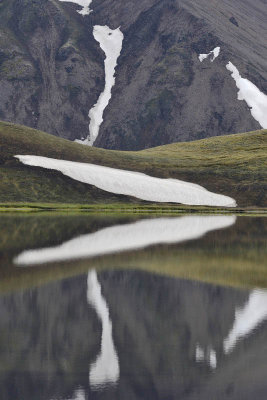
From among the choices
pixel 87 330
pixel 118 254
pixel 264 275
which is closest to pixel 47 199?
pixel 118 254

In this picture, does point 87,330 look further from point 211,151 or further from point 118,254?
point 211,151

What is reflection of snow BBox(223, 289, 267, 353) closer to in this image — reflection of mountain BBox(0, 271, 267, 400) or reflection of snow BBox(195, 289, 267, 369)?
reflection of snow BBox(195, 289, 267, 369)

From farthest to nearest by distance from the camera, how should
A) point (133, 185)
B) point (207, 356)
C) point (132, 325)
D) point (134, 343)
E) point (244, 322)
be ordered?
point (133, 185)
point (244, 322)
point (132, 325)
point (134, 343)
point (207, 356)

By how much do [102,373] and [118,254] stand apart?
1907cm

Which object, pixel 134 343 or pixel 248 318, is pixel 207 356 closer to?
pixel 134 343

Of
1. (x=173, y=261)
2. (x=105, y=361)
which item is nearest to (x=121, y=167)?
(x=173, y=261)

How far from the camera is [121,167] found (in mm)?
116375

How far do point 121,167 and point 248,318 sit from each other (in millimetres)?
98265

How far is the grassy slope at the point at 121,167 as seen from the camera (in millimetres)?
97106

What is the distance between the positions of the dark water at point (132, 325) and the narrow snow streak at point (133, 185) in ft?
225

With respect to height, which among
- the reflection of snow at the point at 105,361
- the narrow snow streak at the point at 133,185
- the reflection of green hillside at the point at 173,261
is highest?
the narrow snow streak at the point at 133,185

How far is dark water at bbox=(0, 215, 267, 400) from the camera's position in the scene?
13078 millimetres

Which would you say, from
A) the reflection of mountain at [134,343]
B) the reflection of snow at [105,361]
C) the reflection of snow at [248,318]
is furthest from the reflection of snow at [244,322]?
the reflection of snow at [105,361]

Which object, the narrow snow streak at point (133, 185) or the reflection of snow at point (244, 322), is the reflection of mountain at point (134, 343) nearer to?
the reflection of snow at point (244, 322)
